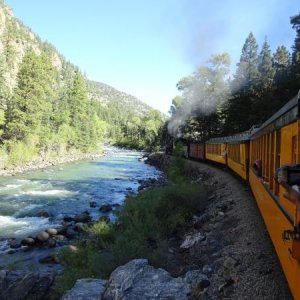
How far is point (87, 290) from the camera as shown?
27.4 ft

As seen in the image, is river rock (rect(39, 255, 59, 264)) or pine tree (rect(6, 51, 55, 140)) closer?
river rock (rect(39, 255, 59, 264))

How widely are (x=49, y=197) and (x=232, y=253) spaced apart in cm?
1917

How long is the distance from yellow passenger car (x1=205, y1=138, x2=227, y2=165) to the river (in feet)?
22.2

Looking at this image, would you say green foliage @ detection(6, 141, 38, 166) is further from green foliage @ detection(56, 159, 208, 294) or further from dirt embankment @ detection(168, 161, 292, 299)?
dirt embankment @ detection(168, 161, 292, 299)

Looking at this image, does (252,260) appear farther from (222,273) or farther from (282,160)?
(282,160)

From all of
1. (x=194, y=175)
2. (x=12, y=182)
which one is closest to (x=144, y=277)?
(x=194, y=175)

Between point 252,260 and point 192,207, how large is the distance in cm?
848

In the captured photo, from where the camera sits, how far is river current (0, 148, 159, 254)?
64.1 ft

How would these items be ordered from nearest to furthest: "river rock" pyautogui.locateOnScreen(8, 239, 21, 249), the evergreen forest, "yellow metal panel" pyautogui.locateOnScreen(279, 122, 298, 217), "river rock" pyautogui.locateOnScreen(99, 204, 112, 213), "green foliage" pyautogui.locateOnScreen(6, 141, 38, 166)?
"yellow metal panel" pyautogui.locateOnScreen(279, 122, 298, 217)
"river rock" pyautogui.locateOnScreen(8, 239, 21, 249)
"river rock" pyautogui.locateOnScreen(99, 204, 112, 213)
the evergreen forest
"green foliage" pyautogui.locateOnScreen(6, 141, 38, 166)

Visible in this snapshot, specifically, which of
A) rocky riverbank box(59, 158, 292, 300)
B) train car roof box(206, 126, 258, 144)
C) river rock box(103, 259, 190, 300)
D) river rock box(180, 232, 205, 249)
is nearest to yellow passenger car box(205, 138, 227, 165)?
train car roof box(206, 126, 258, 144)

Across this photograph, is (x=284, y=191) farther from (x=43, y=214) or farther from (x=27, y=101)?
(x=27, y=101)

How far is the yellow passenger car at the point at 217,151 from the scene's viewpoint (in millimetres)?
26297

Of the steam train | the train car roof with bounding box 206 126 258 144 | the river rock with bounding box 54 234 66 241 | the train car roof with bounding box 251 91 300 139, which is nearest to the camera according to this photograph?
the steam train

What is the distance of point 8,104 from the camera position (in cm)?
5269
